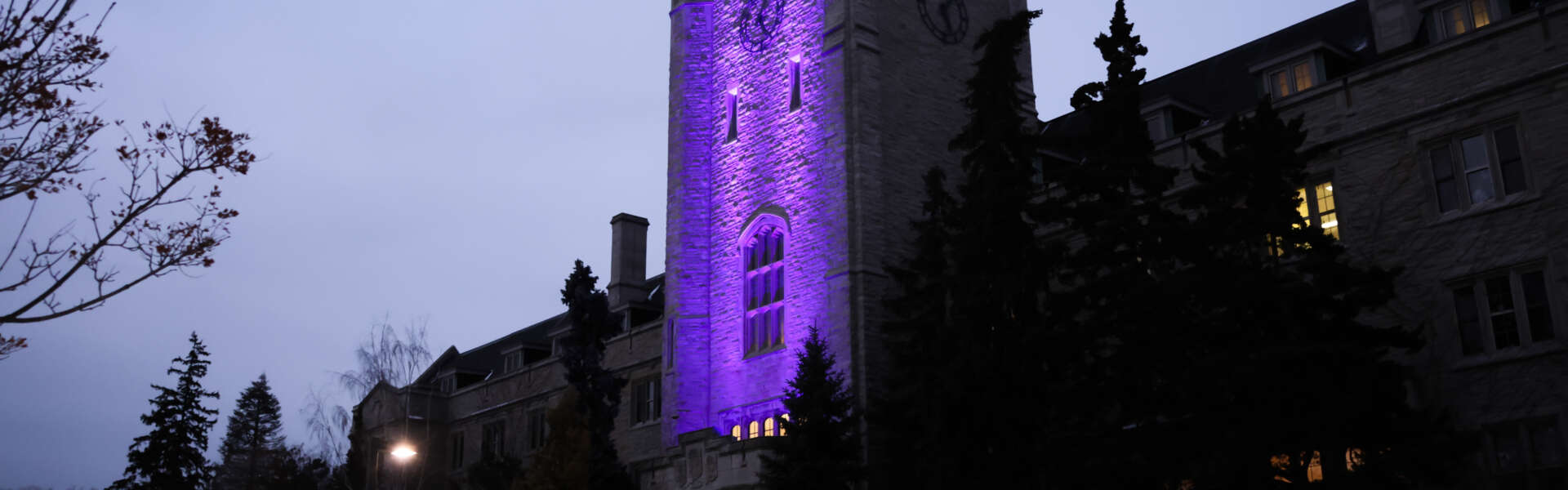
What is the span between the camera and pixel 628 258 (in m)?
45.9

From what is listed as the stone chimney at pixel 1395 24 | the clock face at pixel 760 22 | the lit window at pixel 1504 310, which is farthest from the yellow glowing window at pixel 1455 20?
the clock face at pixel 760 22

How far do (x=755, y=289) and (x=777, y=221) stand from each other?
187 cm

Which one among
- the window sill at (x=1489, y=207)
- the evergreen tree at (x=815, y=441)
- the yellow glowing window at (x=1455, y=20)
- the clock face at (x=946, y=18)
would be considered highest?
the clock face at (x=946, y=18)

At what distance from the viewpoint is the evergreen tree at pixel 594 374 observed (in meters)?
30.9

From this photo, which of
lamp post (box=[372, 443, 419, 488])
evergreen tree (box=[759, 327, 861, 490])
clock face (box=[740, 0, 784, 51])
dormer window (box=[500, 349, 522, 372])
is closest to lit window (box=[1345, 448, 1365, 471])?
evergreen tree (box=[759, 327, 861, 490])

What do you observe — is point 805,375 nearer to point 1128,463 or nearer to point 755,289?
point 755,289

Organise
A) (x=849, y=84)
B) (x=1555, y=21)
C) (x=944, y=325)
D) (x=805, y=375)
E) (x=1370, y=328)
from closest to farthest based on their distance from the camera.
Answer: (x=1370, y=328) < (x=1555, y=21) < (x=944, y=325) < (x=805, y=375) < (x=849, y=84)

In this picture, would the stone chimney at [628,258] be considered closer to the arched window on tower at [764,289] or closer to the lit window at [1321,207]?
the arched window on tower at [764,289]

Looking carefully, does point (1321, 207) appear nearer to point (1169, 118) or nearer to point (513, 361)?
point (1169, 118)

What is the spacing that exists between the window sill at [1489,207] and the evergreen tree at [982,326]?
21.9ft

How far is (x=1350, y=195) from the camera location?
23656 mm

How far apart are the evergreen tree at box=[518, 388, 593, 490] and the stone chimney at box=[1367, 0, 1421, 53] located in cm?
1866

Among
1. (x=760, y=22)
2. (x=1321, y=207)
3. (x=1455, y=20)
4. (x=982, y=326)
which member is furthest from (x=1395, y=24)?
(x=760, y=22)

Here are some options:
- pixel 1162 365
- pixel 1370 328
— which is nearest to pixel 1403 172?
pixel 1370 328
